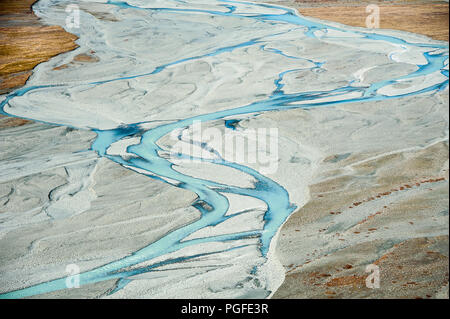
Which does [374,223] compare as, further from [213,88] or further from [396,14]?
[396,14]

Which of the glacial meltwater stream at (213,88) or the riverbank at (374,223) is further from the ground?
the riverbank at (374,223)

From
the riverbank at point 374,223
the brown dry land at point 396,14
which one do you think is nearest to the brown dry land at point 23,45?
the riverbank at point 374,223

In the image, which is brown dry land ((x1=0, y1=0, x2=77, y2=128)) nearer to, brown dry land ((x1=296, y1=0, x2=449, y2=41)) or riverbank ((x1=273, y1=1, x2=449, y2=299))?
riverbank ((x1=273, y1=1, x2=449, y2=299))

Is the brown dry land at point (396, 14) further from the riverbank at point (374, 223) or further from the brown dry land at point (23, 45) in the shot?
the brown dry land at point (23, 45)

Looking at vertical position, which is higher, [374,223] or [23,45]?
[374,223]

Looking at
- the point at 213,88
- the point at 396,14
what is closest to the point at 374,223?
the point at 213,88

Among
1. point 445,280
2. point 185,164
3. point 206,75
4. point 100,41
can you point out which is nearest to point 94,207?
point 185,164
